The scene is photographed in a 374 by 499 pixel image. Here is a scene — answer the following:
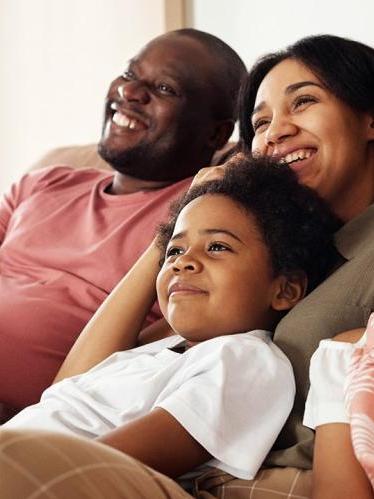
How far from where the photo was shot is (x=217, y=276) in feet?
4.86

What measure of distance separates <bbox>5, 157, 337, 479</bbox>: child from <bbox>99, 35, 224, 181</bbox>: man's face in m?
0.57

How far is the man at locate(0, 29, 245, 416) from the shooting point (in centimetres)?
212

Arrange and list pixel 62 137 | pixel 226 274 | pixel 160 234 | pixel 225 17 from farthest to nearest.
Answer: pixel 62 137 < pixel 225 17 < pixel 160 234 < pixel 226 274

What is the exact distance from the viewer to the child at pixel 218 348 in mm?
1285

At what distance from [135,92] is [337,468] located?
1307 millimetres

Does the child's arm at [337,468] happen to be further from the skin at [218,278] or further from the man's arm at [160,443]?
the skin at [218,278]

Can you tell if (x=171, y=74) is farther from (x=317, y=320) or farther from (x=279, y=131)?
(x=317, y=320)

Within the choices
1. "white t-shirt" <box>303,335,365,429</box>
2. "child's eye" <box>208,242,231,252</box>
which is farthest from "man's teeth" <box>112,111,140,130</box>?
"white t-shirt" <box>303,335,365,429</box>

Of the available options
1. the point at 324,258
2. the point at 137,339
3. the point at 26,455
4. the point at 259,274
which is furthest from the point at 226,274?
the point at 26,455

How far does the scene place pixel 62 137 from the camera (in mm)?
3691

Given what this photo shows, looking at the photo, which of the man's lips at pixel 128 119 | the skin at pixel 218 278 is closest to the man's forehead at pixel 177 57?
the man's lips at pixel 128 119

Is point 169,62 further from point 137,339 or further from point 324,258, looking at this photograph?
point 324,258

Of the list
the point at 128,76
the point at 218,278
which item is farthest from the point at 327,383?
the point at 128,76

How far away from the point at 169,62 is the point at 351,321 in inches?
43.1
